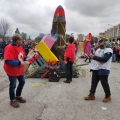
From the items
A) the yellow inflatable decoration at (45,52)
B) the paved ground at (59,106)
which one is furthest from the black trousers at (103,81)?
the yellow inflatable decoration at (45,52)

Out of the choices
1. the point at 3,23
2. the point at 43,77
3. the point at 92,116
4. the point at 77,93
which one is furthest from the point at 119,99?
the point at 3,23

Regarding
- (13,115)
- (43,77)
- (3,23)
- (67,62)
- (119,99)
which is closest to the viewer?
(13,115)

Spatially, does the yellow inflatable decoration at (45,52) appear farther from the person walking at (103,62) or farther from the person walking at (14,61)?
the person walking at (14,61)

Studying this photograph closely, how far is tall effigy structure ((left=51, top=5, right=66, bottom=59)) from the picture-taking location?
9727 millimetres

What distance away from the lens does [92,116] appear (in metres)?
4.60

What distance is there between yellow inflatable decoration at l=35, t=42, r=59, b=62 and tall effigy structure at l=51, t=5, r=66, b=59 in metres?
1.18

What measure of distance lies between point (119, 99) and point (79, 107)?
1.47 meters

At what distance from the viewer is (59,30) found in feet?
32.2

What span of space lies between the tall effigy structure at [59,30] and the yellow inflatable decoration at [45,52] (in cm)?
118

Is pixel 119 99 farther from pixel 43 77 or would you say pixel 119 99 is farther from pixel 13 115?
pixel 43 77

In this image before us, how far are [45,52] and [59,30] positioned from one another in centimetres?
173

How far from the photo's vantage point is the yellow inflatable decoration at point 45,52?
8.39 m

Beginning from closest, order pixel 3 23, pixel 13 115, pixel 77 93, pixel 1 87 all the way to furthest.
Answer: pixel 13 115 → pixel 77 93 → pixel 1 87 → pixel 3 23

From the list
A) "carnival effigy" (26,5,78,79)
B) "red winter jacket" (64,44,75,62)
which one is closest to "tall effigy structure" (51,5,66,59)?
"carnival effigy" (26,5,78,79)
